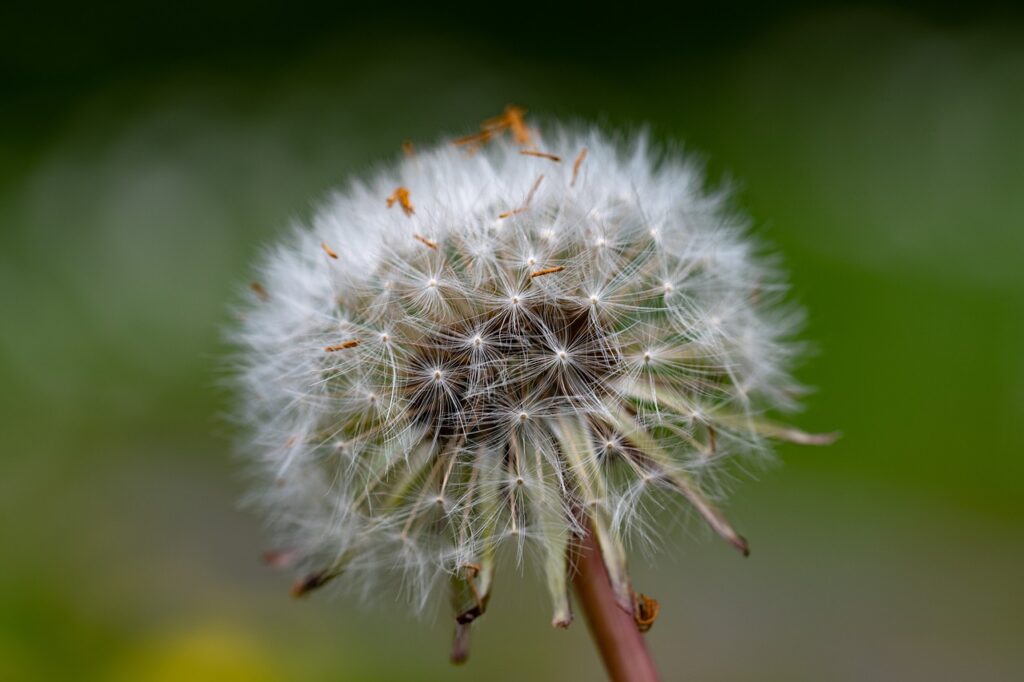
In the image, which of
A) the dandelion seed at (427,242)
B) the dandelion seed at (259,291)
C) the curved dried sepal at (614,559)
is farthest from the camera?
the dandelion seed at (259,291)

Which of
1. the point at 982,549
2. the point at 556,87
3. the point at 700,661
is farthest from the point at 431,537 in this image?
the point at 556,87

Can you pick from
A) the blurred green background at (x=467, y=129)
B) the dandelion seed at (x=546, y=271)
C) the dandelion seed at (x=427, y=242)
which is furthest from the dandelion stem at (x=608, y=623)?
the dandelion seed at (x=427, y=242)

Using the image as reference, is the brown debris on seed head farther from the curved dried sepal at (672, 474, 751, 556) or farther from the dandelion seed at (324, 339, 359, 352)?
the curved dried sepal at (672, 474, 751, 556)

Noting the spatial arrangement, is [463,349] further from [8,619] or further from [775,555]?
[775,555]

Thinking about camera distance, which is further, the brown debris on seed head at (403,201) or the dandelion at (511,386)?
the brown debris on seed head at (403,201)

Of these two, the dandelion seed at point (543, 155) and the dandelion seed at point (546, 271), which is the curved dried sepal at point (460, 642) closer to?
the dandelion seed at point (546, 271)

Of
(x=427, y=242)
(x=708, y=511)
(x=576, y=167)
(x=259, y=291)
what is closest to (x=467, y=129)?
(x=259, y=291)

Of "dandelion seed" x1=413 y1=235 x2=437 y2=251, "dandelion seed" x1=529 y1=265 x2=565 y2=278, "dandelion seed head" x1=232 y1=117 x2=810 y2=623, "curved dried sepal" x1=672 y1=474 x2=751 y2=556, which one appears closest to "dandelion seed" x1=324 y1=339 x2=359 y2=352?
"dandelion seed head" x1=232 y1=117 x2=810 y2=623

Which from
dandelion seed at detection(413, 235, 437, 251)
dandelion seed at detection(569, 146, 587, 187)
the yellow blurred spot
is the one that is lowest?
the yellow blurred spot
